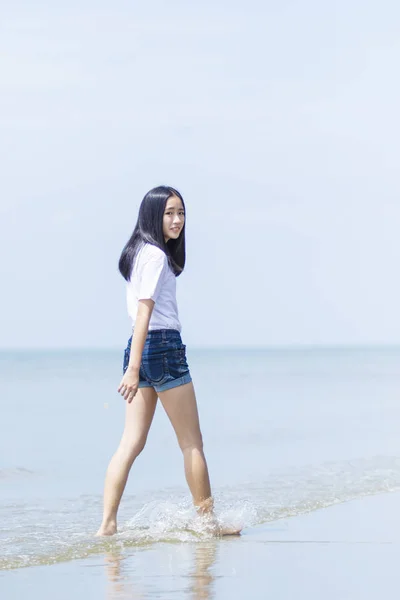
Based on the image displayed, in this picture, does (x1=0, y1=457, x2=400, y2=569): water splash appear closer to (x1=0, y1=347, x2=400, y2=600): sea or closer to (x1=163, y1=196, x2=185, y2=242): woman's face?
(x1=0, y1=347, x2=400, y2=600): sea

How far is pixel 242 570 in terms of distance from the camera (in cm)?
445

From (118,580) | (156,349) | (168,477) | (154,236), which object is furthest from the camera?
(168,477)

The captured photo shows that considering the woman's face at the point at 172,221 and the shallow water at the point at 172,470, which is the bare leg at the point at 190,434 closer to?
the shallow water at the point at 172,470

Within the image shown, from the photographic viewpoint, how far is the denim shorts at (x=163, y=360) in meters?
5.26

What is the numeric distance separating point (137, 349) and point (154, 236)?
630 millimetres

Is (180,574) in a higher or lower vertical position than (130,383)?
lower

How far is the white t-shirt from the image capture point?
17.0 ft

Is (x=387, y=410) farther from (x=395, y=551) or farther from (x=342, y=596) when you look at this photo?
(x=342, y=596)

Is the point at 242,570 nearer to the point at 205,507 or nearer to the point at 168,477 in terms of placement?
the point at 205,507

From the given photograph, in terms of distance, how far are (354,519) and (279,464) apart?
12.2 feet

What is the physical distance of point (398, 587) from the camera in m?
4.12

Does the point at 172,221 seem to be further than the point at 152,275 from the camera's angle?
Yes

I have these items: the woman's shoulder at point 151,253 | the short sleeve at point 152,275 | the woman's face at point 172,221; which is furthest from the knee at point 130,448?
the woman's face at point 172,221

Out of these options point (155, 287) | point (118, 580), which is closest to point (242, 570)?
point (118, 580)
